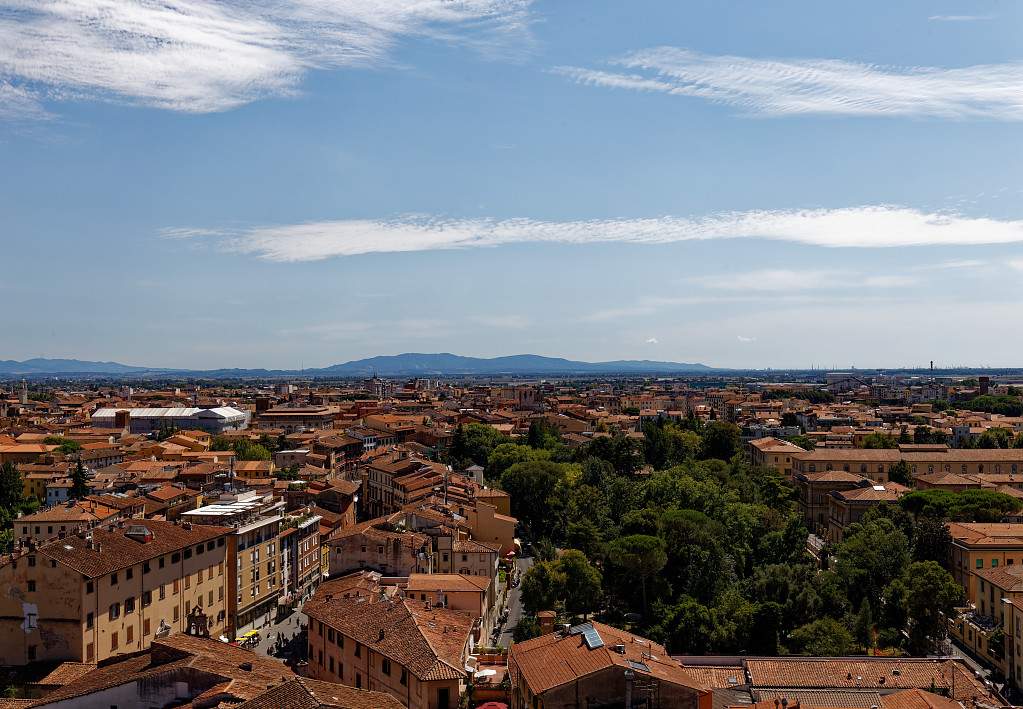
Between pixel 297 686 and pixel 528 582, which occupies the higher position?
pixel 297 686

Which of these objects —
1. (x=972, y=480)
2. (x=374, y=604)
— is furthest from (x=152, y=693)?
(x=972, y=480)

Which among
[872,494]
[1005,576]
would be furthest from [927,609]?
[872,494]

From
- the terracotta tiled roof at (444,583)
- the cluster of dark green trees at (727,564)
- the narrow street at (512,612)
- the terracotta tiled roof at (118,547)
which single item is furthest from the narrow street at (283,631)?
the cluster of dark green trees at (727,564)

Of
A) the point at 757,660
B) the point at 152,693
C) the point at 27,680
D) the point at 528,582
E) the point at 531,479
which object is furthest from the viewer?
the point at 531,479

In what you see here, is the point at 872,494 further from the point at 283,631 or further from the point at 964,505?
the point at 283,631

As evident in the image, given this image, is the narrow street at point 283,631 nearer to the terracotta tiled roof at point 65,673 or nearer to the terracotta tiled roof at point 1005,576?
the terracotta tiled roof at point 65,673

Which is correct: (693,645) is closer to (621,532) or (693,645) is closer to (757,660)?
(757,660)
